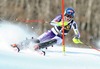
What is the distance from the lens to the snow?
263 cm

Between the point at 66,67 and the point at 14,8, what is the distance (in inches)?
44.3

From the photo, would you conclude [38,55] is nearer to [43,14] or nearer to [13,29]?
[13,29]

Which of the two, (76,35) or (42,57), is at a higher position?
(76,35)

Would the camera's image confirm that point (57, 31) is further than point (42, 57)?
Yes

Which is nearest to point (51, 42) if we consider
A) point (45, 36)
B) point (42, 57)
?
point (45, 36)

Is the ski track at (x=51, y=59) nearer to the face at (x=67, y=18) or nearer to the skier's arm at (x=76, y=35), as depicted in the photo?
the skier's arm at (x=76, y=35)

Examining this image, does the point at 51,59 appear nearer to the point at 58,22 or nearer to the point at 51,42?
the point at 51,42

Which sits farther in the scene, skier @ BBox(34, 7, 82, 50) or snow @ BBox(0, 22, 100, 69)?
skier @ BBox(34, 7, 82, 50)

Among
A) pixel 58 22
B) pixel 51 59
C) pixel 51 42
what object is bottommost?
pixel 51 59

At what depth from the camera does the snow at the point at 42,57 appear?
2632 millimetres

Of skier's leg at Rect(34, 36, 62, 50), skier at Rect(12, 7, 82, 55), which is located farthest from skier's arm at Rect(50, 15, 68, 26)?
skier's leg at Rect(34, 36, 62, 50)

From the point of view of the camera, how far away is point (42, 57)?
2.86m

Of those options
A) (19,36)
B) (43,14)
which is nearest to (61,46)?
(19,36)

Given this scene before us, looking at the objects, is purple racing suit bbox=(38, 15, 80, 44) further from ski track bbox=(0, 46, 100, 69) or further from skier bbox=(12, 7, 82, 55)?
ski track bbox=(0, 46, 100, 69)
